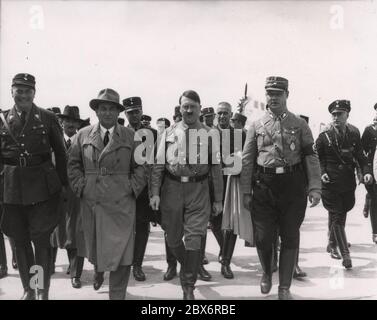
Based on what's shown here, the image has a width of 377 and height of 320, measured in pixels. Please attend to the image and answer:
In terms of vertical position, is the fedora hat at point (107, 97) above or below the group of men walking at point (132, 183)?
above

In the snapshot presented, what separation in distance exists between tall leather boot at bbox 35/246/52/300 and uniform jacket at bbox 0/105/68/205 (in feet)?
1.83

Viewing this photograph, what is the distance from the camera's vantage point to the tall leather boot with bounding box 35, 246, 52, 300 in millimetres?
4977

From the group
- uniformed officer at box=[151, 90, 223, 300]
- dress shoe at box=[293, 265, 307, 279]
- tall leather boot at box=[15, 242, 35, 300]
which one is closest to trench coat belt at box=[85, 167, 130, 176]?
uniformed officer at box=[151, 90, 223, 300]

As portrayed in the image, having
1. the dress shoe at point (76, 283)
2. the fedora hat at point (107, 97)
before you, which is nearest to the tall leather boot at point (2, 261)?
the dress shoe at point (76, 283)

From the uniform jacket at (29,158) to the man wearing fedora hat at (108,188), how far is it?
10.5 inches

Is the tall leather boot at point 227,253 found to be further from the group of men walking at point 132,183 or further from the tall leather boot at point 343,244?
the tall leather boot at point 343,244

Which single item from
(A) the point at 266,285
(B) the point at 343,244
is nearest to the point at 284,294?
(A) the point at 266,285

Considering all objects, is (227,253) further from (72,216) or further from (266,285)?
(72,216)

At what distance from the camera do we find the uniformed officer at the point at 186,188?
5.17 metres

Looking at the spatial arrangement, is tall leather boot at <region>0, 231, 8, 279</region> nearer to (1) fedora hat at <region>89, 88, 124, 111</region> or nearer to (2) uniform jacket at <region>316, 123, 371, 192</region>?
(1) fedora hat at <region>89, 88, 124, 111</region>

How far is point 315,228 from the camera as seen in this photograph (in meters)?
10.5

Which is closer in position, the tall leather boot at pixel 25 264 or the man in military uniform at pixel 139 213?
the tall leather boot at pixel 25 264

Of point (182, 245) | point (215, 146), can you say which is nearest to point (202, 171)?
point (215, 146)
